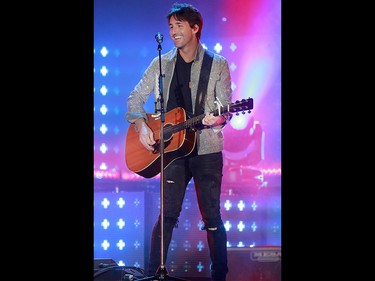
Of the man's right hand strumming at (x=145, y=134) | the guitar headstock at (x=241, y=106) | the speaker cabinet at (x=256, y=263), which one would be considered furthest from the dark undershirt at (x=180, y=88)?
the speaker cabinet at (x=256, y=263)

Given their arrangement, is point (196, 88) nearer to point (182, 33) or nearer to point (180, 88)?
point (180, 88)

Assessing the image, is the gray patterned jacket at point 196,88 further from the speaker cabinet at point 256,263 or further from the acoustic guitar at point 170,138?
the speaker cabinet at point 256,263

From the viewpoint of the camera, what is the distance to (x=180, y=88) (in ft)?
13.5

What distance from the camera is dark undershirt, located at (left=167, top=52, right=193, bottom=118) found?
4.08 metres

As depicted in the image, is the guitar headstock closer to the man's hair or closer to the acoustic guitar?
the acoustic guitar

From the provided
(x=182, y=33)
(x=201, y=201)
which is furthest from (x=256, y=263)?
(x=182, y=33)

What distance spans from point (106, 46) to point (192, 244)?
1.45 metres

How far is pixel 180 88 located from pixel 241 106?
476 mm

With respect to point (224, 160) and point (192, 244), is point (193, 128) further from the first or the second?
point (192, 244)

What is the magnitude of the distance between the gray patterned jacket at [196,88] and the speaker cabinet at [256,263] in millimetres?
714

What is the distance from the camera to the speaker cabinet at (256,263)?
417 centimetres
